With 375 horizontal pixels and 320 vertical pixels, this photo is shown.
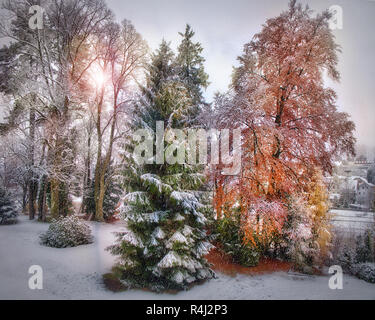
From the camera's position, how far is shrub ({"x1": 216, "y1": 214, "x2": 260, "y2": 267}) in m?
A: 5.55

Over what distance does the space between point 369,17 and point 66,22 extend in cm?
1052

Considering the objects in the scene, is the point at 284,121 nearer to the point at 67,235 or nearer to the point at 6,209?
the point at 67,235

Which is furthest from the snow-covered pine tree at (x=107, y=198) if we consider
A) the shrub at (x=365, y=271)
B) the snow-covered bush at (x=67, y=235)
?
the shrub at (x=365, y=271)

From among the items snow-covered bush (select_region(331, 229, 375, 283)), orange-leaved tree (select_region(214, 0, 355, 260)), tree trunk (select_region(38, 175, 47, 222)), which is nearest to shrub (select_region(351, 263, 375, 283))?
snow-covered bush (select_region(331, 229, 375, 283))

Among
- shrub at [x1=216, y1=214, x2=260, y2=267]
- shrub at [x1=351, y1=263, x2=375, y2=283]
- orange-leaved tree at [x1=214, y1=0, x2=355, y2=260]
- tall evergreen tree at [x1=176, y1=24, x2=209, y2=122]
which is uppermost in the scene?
tall evergreen tree at [x1=176, y1=24, x2=209, y2=122]

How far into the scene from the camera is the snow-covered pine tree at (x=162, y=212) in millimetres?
4184

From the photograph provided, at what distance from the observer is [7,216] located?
6758 mm

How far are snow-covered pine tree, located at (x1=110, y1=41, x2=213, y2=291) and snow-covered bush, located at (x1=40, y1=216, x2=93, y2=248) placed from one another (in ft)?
7.15

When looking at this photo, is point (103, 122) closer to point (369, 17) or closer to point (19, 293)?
point (19, 293)

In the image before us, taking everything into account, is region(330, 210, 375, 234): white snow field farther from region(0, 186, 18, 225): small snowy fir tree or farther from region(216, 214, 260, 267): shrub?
region(0, 186, 18, 225): small snowy fir tree

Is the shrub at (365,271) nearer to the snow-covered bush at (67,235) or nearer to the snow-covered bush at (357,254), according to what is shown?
the snow-covered bush at (357,254)

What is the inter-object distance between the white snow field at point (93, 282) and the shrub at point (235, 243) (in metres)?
0.51
